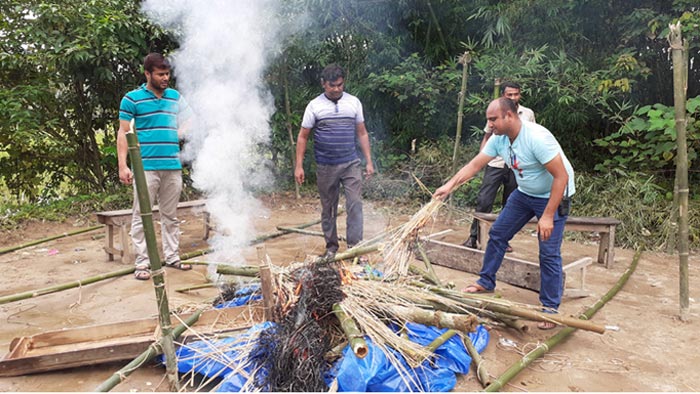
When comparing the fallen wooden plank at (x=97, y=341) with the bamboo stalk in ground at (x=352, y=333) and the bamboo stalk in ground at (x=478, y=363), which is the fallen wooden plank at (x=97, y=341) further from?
the bamboo stalk in ground at (x=478, y=363)

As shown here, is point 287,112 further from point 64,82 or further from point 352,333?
point 352,333

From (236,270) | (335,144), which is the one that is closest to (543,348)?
(236,270)

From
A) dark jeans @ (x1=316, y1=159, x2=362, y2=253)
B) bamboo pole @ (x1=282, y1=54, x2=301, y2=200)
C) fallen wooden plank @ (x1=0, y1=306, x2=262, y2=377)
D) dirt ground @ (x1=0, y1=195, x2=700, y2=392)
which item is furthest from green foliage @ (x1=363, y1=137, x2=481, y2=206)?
fallen wooden plank @ (x1=0, y1=306, x2=262, y2=377)

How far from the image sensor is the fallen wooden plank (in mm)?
2729

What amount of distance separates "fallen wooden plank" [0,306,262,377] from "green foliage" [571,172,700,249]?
518cm

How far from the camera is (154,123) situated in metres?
4.39

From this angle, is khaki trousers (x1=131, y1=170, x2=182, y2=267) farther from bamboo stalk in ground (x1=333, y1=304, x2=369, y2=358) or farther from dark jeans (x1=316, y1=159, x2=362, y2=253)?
bamboo stalk in ground (x1=333, y1=304, x2=369, y2=358)

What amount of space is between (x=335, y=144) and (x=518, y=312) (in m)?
2.53

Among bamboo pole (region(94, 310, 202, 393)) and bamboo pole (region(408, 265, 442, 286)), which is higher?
bamboo pole (region(408, 265, 442, 286))

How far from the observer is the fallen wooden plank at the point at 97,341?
8.95ft

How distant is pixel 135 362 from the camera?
2623 millimetres

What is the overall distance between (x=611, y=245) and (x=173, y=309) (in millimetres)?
4384

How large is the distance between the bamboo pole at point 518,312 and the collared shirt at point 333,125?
6.33 feet

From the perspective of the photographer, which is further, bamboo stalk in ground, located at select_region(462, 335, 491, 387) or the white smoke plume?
the white smoke plume
